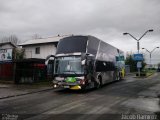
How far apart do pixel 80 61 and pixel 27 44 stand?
87.4 ft

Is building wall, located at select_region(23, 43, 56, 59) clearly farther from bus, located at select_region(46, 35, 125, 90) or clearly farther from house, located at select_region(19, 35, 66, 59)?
Answer: bus, located at select_region(46, 35, 125, 90)

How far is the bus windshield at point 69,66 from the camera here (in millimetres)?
18172

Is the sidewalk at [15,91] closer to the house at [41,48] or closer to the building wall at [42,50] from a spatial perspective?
the building wall at [42,50]

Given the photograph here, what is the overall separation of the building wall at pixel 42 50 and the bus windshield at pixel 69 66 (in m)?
20.9

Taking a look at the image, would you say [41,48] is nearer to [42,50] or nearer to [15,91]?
[42,50]

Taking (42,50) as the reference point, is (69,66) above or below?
below

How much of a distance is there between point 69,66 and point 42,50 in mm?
23883

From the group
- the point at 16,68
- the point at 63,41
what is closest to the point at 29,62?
the point at 16,68

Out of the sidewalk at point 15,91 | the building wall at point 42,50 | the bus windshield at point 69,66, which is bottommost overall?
the sidewalk at point 15,91

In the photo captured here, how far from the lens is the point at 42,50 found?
4159cm

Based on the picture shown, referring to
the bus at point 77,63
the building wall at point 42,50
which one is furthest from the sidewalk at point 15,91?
the building wall at point 42,50

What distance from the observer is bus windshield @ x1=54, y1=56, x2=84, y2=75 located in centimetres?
1817

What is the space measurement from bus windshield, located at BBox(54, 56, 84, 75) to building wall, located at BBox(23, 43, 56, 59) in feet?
68.6

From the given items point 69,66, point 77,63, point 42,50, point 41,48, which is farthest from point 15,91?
point 41,48
